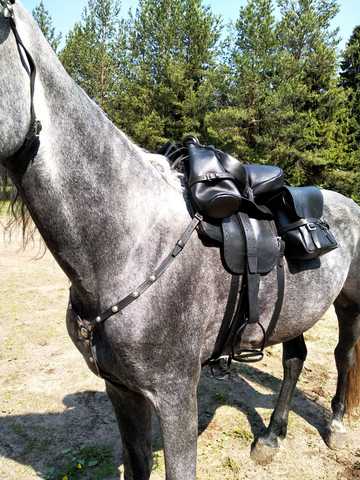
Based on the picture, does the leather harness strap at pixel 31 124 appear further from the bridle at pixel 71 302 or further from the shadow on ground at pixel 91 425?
the shadow on ground at pixel 91 425

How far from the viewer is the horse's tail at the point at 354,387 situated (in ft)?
9.80

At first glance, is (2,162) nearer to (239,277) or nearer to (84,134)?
(84,134)

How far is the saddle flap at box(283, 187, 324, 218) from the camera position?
6.69ft

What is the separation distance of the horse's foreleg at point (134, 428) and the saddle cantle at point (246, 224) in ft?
1.46

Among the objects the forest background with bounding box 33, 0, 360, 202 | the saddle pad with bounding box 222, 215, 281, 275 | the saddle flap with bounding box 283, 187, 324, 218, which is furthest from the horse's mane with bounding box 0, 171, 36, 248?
the forest background with bounding box 33, 0, 360, 202

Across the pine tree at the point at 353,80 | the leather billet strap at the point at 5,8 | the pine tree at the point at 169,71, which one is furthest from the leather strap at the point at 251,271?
the pine tree at the point at 353,80

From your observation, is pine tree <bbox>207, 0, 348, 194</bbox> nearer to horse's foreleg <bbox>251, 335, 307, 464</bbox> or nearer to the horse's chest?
horse's foreleg <bbox>251, 335, 307, 464</bbox>

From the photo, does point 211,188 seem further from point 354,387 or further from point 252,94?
point 252,94

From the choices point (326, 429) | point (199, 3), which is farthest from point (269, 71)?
point (326, 429)

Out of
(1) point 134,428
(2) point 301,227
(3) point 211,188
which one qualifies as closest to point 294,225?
(2) point 301,227

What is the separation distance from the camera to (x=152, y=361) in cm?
154

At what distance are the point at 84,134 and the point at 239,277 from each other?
3.00 ft

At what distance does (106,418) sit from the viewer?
3.08 metres

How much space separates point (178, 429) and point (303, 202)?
1.32 m
